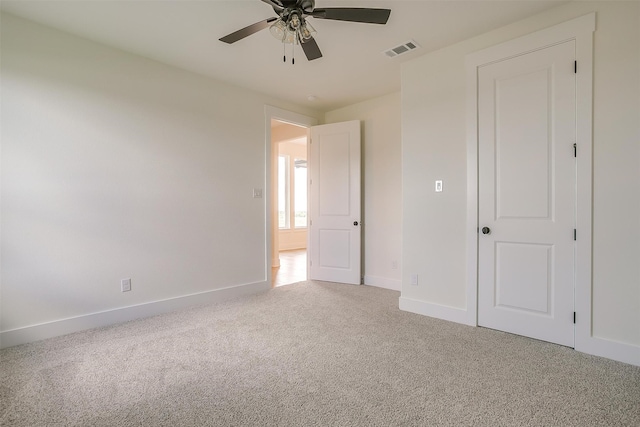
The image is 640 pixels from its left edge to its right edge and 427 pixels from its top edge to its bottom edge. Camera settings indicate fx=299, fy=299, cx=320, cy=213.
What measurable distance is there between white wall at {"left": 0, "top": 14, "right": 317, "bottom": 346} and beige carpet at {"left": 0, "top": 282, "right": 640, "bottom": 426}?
18.8 inches

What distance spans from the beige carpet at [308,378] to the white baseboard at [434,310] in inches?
4.3

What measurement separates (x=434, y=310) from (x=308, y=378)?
1671 mm

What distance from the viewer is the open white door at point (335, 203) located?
14.4ft

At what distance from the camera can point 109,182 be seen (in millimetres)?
2869

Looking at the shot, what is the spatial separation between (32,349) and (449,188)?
12.4ft

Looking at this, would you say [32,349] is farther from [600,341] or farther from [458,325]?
[600,341]

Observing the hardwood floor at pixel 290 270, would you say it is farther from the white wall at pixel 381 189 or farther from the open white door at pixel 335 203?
the white wall at pixel 381 189

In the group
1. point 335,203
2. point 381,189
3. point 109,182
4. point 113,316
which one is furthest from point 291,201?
point 113,316

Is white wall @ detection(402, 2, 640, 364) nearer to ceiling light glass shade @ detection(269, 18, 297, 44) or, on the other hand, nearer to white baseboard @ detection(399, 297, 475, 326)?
white baseboard @ detection(399, 297, 475, 326)

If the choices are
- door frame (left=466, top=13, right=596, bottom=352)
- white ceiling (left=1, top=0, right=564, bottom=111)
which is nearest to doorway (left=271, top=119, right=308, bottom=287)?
white ceiling (left=1, top=0, right=564, bottom=111)

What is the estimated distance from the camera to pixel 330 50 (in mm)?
2932

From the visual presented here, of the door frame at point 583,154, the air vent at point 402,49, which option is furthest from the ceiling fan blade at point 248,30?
the door frame at point 583,154

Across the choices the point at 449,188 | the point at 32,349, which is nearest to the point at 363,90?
the point at 449,188

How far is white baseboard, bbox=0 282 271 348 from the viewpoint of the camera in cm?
243
